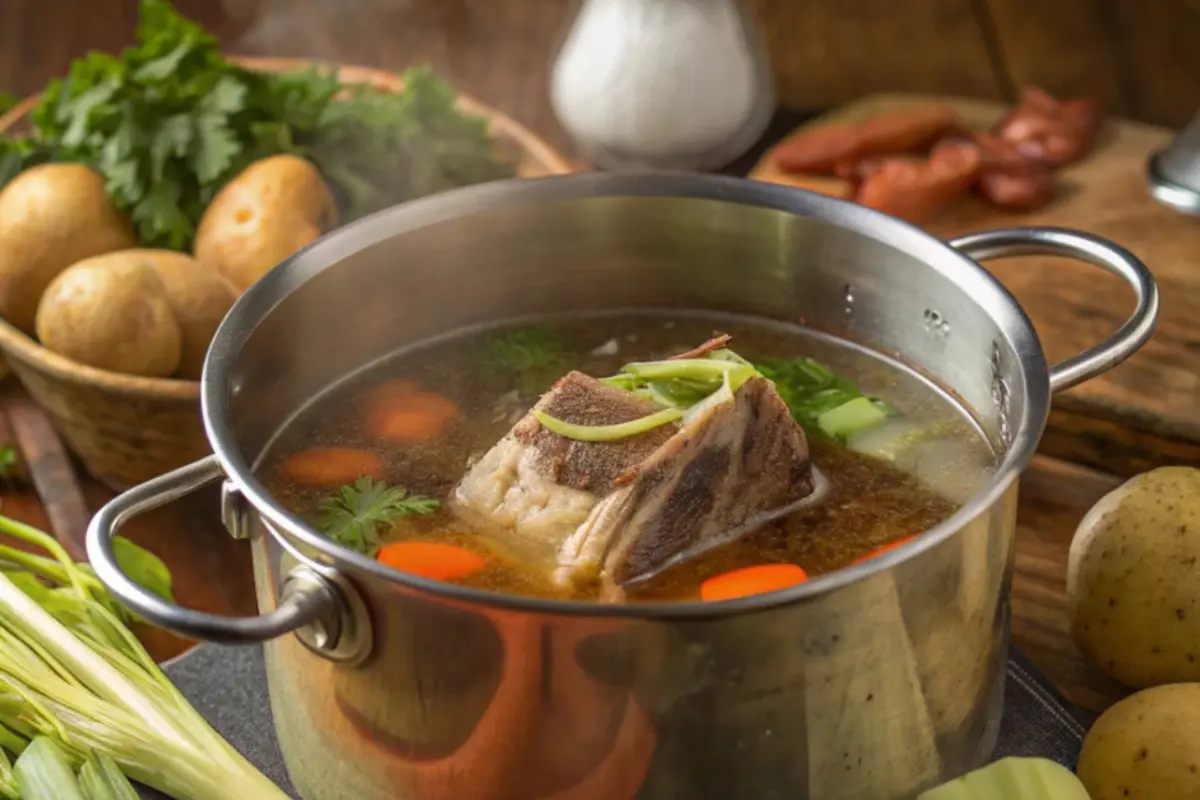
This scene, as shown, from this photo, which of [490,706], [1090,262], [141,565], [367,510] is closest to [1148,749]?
[1090,262]

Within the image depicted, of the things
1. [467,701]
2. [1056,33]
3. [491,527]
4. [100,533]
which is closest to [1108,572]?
[491,527]

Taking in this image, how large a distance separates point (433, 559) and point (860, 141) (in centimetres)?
174

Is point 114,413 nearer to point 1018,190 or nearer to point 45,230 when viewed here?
point 45,230

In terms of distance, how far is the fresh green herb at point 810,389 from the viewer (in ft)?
7.13

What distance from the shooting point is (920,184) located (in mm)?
3105

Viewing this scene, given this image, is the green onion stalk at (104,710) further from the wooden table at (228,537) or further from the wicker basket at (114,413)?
the wicker basket at (114,413)

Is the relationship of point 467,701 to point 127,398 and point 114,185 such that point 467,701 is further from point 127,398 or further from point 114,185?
point 114,185

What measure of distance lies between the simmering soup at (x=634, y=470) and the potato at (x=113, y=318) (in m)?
0.48

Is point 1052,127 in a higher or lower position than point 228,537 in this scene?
higher

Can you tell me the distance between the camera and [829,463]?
6.86ft

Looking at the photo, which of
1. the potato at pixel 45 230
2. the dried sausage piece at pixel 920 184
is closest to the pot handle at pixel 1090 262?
the dried sausage piece at pixel 920 184

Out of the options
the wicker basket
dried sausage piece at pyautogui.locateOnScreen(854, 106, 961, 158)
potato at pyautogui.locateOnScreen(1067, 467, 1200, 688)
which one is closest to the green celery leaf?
the wicker basket

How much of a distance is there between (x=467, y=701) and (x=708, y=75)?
2.04 metres

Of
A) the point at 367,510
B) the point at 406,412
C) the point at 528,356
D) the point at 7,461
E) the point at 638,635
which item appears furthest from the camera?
the point at 7,461
